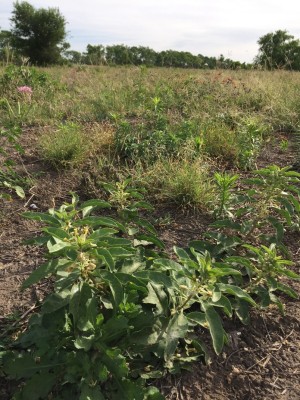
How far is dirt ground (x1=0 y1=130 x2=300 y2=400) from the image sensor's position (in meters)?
1.70

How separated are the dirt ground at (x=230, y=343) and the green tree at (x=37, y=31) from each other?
2308 cm

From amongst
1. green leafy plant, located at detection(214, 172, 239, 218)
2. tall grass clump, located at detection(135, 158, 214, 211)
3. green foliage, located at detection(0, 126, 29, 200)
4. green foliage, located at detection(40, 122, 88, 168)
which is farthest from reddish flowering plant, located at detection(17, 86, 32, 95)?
green leafy plant, located at detection(214, 172, 239, 218)

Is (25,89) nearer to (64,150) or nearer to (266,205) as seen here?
(64,150)

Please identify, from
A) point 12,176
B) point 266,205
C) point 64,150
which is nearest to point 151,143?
point 64,150

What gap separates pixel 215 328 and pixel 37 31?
83.5 feet

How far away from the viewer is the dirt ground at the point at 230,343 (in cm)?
170

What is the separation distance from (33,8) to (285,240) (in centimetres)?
2550

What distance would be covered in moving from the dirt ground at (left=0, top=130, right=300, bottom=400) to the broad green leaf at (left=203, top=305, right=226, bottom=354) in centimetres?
30

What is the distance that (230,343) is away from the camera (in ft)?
6.26

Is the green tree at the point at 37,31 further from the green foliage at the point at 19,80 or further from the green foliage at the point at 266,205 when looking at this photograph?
the green foliage at the point at 266,205

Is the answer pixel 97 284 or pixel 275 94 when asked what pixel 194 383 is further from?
pixel 275 94

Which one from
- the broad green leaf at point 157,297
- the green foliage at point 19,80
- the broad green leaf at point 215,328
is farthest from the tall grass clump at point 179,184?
the green foliage at point 19,80

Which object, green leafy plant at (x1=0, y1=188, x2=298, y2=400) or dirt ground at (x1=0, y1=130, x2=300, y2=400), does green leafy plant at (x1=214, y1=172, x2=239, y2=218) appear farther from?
green leafy plant at (x1=0, y1=188, x2=298, y2=400)

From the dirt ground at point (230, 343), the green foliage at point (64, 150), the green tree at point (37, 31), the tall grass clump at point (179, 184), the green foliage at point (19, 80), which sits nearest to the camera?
the dirt ground at point (230, 343)
